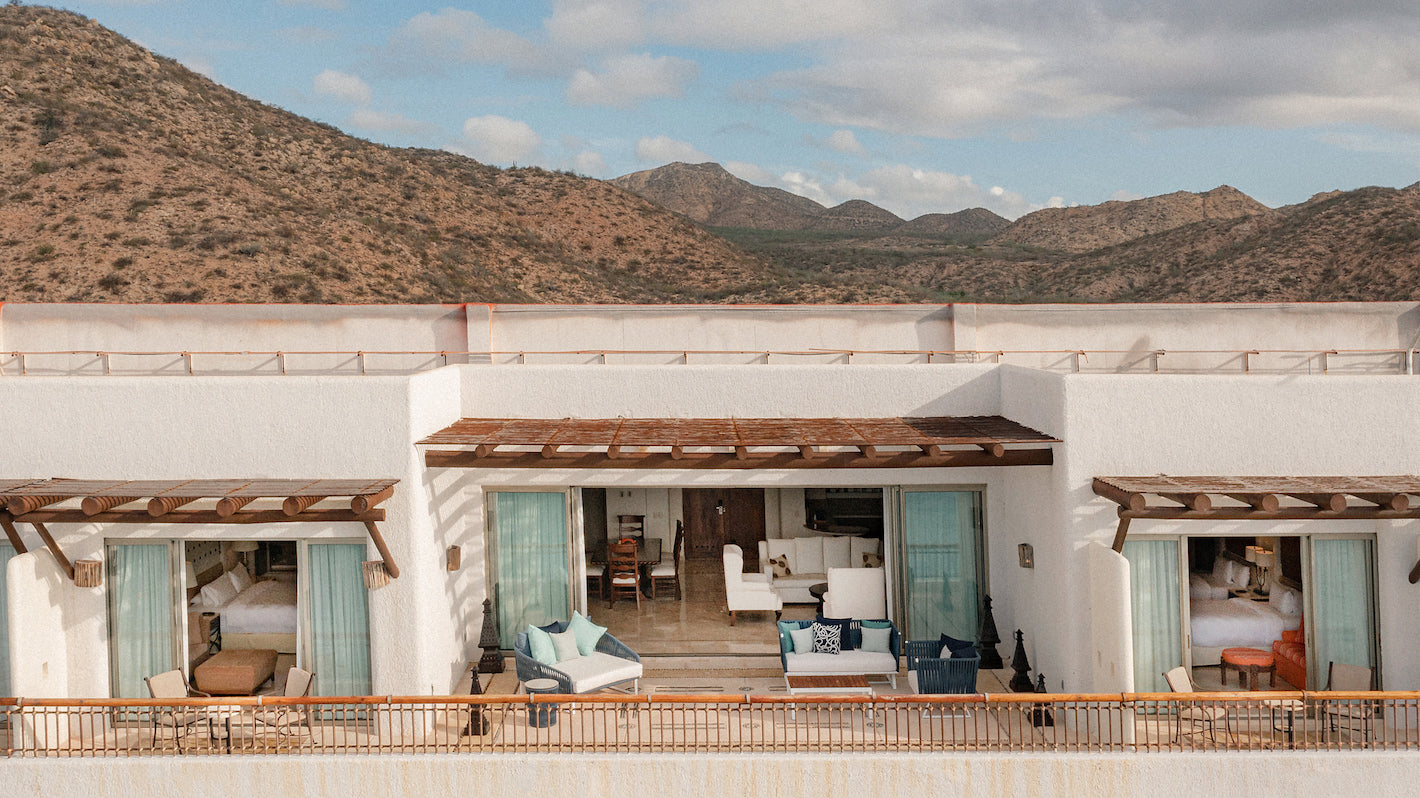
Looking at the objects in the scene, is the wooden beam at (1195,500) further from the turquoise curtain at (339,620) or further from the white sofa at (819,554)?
the turquoise curtain at (339,620)

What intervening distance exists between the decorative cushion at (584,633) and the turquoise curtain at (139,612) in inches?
170

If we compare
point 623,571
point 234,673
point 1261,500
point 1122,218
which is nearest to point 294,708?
point 234,673

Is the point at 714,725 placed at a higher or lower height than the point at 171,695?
lower

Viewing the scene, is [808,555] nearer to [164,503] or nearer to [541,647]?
[541,647]

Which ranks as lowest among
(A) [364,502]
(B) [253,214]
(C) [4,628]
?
(C) [4,628]

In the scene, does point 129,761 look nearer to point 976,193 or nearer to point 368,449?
point 368,449

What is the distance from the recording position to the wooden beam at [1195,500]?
26.3 feet

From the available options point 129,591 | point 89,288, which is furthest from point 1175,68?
point 129,591

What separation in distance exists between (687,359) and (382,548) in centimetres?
680

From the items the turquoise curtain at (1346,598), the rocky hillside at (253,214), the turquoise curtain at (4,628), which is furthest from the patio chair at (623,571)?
the rocky hillside at (253,214)

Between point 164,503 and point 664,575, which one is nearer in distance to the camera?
point 164,503

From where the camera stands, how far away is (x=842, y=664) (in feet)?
34.6

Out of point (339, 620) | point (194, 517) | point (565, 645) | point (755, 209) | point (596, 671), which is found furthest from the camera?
point (755, 209)

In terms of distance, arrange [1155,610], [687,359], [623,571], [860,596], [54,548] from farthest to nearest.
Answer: [687,359], [623,571], [860,596], [1155,610], [54,548]
